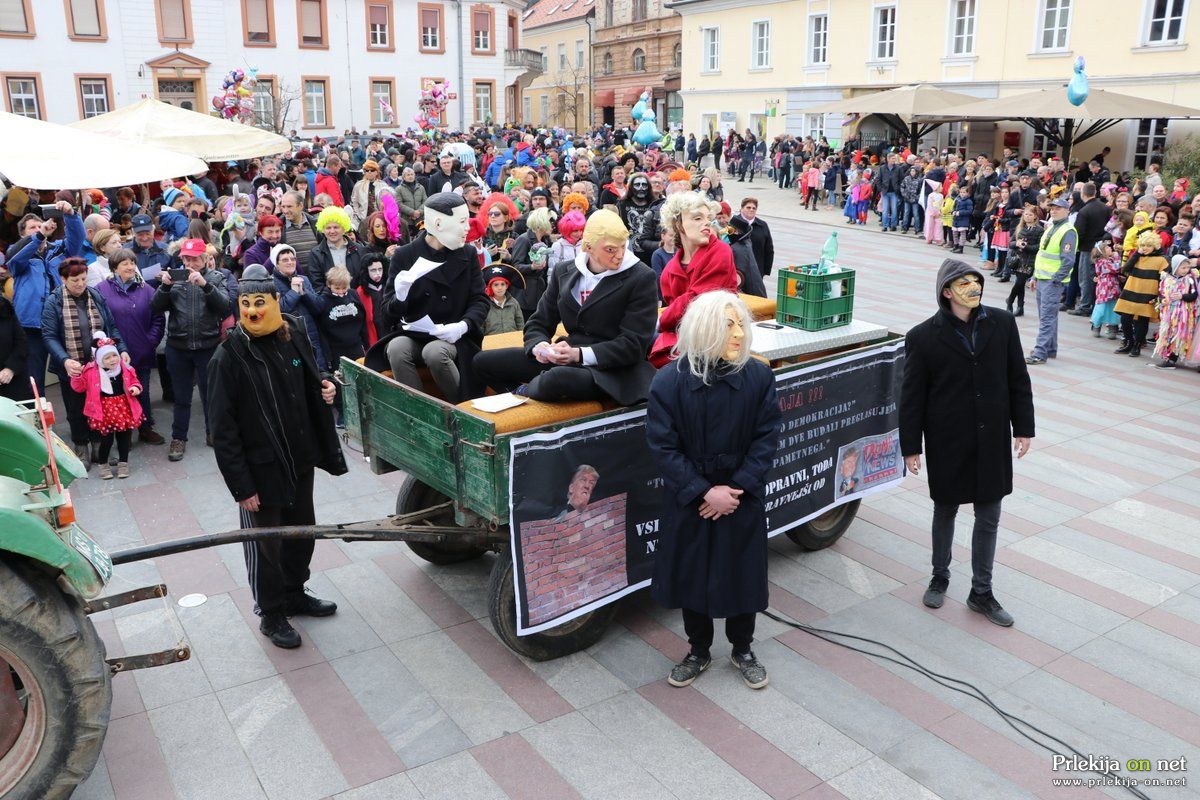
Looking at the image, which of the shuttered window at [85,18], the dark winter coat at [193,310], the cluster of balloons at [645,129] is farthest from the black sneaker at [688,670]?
the shuttered window at [85,18]

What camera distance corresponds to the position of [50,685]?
362 centimetres

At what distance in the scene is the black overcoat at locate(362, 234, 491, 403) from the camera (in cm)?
557

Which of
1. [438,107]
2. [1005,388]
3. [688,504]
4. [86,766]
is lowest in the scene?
[86,766]

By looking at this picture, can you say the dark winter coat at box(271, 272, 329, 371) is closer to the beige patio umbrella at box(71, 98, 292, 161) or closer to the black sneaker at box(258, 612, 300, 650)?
the black sneaker at box(258, 612, 300, 650)

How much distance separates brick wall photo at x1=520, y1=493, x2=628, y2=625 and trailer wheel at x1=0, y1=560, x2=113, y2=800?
191cm

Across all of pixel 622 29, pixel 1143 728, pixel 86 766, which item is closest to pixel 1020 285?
pixel 1143 728

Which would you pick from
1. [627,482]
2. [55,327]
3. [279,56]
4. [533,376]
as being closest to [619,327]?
[533,376]

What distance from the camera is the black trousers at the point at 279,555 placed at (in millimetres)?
5102

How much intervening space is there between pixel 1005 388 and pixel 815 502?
1325 millimetres

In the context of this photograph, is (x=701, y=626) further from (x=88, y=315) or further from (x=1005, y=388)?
(x=88, y=315)

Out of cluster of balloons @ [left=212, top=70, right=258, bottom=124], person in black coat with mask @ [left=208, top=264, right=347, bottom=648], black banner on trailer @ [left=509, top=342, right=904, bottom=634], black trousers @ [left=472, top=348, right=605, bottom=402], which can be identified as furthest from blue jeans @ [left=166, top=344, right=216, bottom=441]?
cluster of balloons @ [left=212, top=70, right=258, bottom=124]

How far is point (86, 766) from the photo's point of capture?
3.75 metres

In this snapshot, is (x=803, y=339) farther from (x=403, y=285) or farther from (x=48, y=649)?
(x=48, y=649)

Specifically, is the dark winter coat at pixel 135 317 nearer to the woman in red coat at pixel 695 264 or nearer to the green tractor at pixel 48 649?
the green tractor at pixel 48 649
